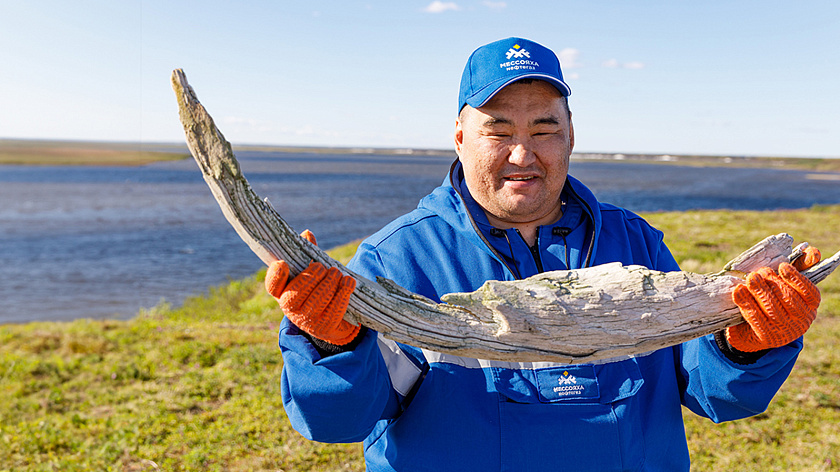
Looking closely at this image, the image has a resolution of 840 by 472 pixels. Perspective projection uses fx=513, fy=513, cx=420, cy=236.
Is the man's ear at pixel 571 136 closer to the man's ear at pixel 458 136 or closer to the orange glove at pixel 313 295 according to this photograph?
the man's ear at pixel 458 136

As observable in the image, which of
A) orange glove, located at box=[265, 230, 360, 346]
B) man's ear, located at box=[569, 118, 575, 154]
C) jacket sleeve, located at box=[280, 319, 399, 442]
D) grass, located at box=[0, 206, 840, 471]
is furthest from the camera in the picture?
grass, located at box=[0, 206, 840, 471]

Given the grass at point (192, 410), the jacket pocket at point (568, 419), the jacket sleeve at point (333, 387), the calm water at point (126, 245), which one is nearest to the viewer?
the jacket sleeve at point (333, 387)

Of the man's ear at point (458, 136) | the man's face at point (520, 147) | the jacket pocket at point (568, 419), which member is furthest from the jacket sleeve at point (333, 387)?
the man's ear at point (458, 136)

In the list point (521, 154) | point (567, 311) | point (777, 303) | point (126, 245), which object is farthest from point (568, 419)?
point (126, 245)

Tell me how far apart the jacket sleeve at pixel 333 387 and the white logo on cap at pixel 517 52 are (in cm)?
169

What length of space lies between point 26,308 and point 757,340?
2175 cm

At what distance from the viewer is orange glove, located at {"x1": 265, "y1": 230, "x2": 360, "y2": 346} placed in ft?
6.61

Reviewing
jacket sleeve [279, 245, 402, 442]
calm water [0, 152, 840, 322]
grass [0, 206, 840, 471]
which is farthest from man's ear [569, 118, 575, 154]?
calm water [0, 152, 840, 322]

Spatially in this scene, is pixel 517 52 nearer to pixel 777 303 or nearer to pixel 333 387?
pixel 777 303

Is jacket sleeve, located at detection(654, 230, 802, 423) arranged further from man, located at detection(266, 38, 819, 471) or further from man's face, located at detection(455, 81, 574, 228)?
man's face, located at detection(455, 81, 574, 228)

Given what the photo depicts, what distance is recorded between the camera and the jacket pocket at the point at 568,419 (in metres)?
2.45

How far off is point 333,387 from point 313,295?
446 mm

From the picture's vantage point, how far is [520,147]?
2.79m

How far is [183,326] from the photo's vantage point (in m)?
10.3
